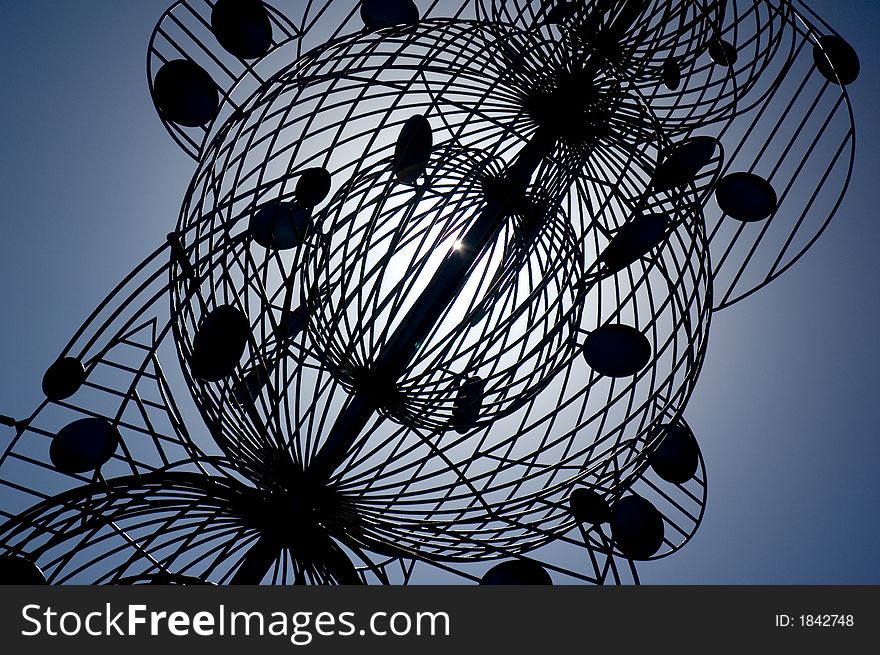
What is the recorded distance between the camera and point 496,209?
7.47 feet

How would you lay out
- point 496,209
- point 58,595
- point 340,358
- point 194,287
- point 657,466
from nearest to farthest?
point 58,595, point 194,287, point 340,358, point 657,466, point 496,209

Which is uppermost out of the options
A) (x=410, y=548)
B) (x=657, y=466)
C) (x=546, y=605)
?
(x=657, y=466)

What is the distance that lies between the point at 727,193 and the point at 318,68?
4.13ft

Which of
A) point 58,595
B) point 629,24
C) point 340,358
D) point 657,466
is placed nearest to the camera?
point 58,595

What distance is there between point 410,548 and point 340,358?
55 centimetres

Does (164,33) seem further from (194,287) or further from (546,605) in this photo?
(546,605)

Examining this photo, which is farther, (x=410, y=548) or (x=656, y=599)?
(x=410, y=548)

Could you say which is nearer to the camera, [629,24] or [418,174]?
[418,174]

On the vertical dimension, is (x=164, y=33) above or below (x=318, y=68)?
above

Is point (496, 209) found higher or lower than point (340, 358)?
higher

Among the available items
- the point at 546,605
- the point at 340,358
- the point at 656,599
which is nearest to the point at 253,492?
the point at 340,358

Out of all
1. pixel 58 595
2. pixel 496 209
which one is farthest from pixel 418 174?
pixel 58 595

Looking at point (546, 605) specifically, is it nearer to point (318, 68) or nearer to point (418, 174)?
point (418, 174)

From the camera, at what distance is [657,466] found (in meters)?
2.13
